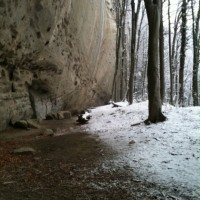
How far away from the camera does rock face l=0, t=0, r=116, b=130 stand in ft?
35.7

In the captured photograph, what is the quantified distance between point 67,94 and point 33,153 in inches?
408

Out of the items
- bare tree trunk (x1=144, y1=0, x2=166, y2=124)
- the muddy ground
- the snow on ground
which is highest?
bare tree trunk (x1=144, y1=0, x2=166, y2=124)

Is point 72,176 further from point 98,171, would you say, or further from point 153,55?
point 153,55

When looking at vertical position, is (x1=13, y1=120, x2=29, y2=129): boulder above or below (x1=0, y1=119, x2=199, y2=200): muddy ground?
above

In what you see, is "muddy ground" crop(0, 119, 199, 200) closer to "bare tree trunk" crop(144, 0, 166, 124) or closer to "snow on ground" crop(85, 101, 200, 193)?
"snow on ground" crop(85, 101, 200, 193)

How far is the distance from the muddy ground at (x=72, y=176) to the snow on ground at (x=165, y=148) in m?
0.26

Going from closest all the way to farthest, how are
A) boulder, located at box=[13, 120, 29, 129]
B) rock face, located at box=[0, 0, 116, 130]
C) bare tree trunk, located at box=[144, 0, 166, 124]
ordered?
bare tree trunk, located at box=[144, 0, 166, 124] → rock face, located at box=[0, 0, 116, 130] → boulder, located at box=[13, 120, 29, 129]

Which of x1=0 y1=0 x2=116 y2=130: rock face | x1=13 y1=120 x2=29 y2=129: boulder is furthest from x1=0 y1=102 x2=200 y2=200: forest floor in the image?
x1=0 y1=0 x2=116 y2=130: rock face

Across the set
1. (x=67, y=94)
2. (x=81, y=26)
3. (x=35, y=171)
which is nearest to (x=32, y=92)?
(x=67, y=94)

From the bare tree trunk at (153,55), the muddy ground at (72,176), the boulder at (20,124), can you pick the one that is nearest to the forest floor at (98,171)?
the muddy ground at (72,176)

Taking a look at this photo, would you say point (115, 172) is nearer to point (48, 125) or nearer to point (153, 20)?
point (153, 20)

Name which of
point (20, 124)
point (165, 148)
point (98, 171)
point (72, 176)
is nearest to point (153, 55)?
point (165, 148)

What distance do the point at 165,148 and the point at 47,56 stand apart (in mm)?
8406

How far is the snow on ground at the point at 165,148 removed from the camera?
526 cm
